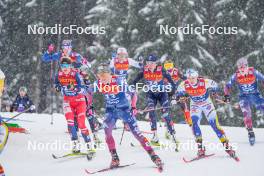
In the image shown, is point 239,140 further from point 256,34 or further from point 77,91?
point 256,34

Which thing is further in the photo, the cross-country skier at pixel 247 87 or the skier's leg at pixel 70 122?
the cross-country skier at pixel 247 87

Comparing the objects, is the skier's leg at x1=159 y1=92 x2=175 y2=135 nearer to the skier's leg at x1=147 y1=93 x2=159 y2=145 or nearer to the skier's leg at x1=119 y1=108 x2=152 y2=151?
the skier's leg at x1=147 y1=93 x2=159 y2=145

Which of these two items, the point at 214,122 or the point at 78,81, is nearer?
the point at 214,122

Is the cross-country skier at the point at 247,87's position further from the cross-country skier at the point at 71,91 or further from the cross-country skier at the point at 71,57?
the cross-country skier at the point at 71,91

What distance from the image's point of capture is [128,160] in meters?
10.4

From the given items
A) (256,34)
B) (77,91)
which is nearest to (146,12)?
(256,34)

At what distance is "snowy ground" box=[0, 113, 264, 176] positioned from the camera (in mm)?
9250

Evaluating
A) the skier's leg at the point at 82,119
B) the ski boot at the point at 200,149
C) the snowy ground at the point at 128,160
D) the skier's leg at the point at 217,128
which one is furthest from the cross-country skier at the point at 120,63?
the ski boot at the point at 200,149

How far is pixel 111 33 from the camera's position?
27.6 metres

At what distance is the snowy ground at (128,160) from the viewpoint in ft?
30.3

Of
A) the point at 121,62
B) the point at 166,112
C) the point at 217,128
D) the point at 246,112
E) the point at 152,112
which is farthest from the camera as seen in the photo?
the point at 121,62

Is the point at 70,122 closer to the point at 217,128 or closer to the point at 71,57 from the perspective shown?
the point at 71,57

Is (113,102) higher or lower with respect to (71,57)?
lower

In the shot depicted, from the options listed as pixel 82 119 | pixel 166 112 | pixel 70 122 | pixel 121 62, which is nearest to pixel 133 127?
pixel 82 119
